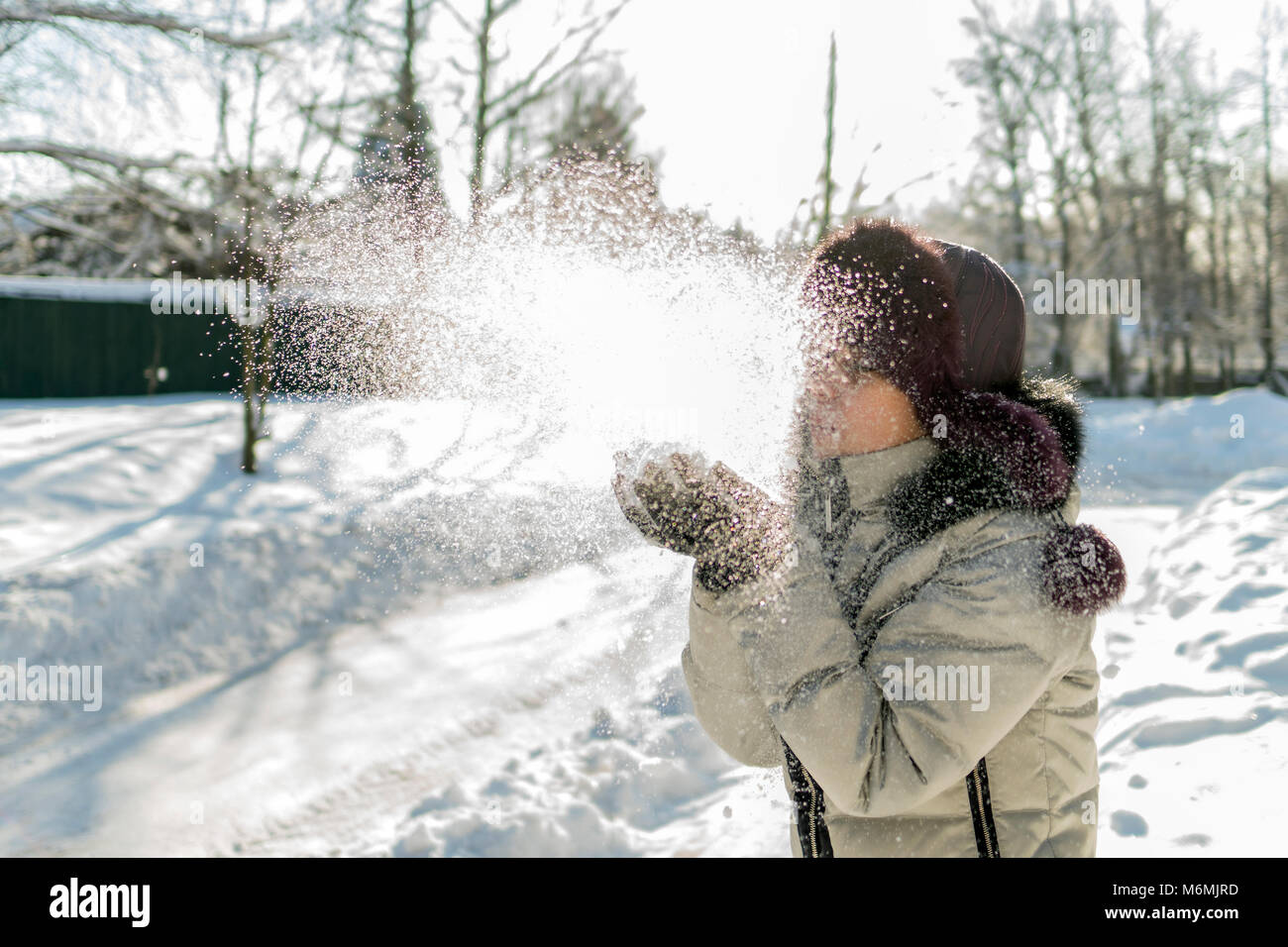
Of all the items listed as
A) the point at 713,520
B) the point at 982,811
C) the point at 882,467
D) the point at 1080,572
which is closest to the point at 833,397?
the point at 882,467

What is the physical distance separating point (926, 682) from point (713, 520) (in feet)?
1.11

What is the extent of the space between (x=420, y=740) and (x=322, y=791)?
631 mm

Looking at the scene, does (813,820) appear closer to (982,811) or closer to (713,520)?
(982,811)

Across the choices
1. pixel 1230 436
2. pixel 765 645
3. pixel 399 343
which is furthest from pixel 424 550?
pixel 1230 436

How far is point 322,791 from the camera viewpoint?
12.8 feet

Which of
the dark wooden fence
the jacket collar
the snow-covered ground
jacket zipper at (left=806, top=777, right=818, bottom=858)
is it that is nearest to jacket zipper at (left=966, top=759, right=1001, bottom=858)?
jacket zipper at (left=806, top=777, right=818, bottom=858)

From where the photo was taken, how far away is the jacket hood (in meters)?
1.08

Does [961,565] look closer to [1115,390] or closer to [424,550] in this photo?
[424,550]

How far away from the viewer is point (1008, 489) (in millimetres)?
1130

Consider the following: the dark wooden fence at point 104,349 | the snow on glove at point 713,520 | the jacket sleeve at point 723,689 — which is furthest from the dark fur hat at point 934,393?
the dark wooden fence at point 104,349

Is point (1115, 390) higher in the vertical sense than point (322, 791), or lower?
higher

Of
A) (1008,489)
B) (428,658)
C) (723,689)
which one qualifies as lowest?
(428,658)

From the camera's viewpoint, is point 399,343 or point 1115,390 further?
point 1115,390

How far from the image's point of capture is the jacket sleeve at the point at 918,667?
1.06m
